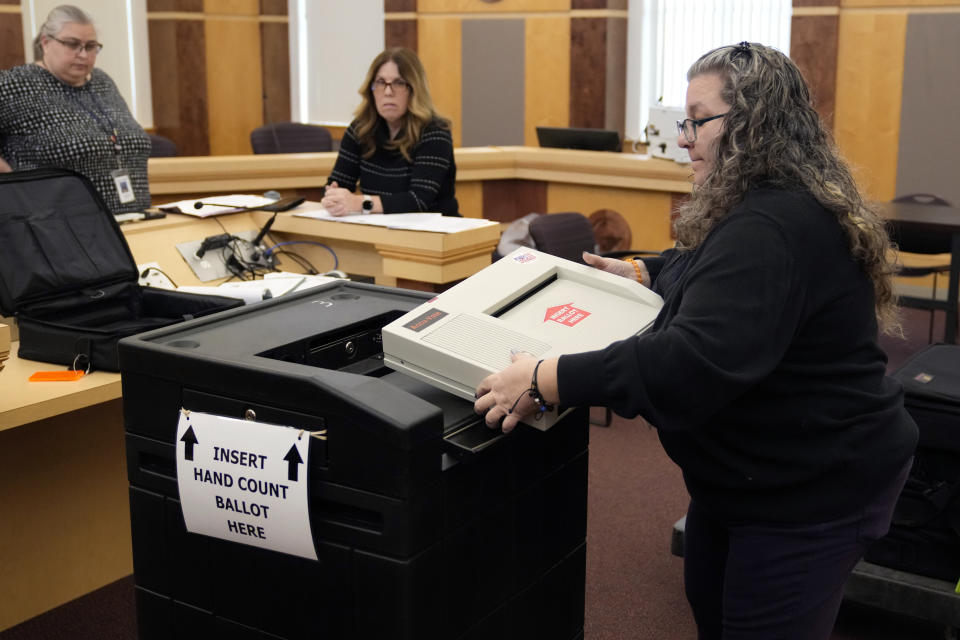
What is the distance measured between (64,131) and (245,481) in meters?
2.26

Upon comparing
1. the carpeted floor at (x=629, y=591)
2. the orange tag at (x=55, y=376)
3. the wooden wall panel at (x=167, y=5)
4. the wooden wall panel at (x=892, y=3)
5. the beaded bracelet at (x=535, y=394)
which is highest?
the wooden wall panel at (x=167, y=5)

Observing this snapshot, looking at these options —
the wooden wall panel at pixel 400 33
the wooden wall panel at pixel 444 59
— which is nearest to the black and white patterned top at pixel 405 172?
the wooden wall panel at pixel 444 59

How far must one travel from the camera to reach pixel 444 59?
786 centimetres

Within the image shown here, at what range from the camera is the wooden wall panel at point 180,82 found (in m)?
8.14

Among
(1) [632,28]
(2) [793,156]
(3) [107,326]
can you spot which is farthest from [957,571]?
(1) [632,28]

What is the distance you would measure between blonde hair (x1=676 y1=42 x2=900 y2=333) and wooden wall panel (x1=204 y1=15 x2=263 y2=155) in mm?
7539

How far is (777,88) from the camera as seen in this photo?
4.66 feet

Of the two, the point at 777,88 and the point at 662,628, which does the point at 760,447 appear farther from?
the point at 662,628

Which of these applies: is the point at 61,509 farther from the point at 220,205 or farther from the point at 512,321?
the point at 512,321

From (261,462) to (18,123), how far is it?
2.34 m

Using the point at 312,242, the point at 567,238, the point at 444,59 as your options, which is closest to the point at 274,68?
the point at 444,59

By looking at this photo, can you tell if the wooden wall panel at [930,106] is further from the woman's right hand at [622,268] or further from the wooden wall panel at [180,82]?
the wooden wall panel at [180,82]

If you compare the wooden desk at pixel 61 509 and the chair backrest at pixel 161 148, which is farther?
the chair backrest at pixel 161 148

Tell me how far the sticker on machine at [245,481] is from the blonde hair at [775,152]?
664mm
